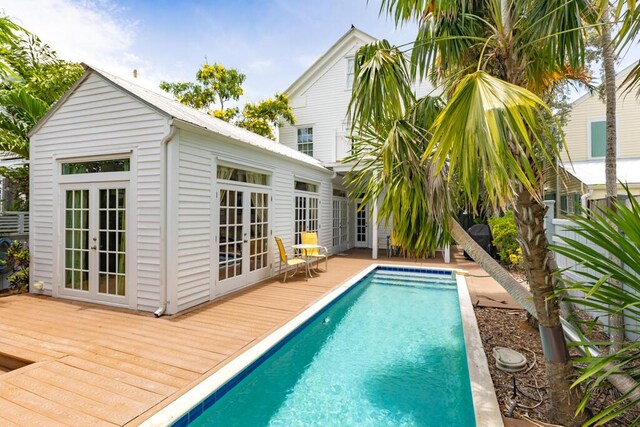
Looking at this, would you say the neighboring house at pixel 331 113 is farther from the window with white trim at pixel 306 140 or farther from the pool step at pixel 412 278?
the pool step at pixel 412 278

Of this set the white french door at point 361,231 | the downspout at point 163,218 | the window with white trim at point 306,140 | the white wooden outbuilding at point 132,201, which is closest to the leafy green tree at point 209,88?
the window with white trim at point 306,140

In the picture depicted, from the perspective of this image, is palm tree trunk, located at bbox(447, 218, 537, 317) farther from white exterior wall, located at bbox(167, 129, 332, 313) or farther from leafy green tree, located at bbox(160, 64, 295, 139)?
leafy green tree, located at bbox(160, 64, 295, 139)

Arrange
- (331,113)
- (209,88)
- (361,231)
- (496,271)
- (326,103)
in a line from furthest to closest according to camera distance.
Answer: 1. (209,88)
2. (361,231)
3. (326,103)
4. (331,113)
5. (496,271)

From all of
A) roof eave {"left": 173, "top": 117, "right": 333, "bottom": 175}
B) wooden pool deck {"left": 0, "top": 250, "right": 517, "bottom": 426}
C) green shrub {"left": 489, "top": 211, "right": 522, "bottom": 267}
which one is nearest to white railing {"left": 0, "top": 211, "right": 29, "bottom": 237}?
wooden pool deck {"left": 0, "top": 250, "right": 517, "bottom": 426}

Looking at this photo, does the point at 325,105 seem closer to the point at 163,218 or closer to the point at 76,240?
the point at 163,218

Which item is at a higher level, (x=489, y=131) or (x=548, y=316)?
(x=489, y=131)

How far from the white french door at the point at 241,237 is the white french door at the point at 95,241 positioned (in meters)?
1.61

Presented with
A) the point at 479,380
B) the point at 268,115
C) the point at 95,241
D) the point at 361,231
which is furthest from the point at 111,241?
the point at 268,115

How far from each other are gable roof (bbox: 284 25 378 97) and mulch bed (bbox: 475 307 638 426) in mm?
12081

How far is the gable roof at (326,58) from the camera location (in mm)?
13281

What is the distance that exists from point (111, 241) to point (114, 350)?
2.40 meters

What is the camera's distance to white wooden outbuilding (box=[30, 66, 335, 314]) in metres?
4.94

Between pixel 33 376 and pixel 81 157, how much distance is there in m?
3.89

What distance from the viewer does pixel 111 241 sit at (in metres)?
5.40
